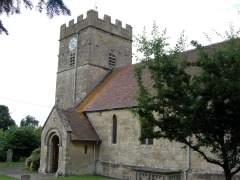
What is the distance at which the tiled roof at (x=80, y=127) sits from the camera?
81.5 feet

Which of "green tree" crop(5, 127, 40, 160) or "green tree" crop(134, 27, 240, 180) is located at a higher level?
"green tree" crop(134, 27, 240, 180)

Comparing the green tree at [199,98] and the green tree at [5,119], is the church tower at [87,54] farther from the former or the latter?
the green tree at [5,119]

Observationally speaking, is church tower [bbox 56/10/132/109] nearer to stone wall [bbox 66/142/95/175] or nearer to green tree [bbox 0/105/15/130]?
stone wall [bbox 66/142/95/175]

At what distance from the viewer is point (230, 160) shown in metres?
9.52

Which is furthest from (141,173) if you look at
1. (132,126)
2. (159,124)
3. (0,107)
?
(0,107)

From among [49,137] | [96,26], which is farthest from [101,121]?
[96,26]

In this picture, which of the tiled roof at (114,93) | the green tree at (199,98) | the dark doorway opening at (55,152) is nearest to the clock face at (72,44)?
the tiled roof at (114,93)

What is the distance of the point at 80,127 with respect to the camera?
25.8m

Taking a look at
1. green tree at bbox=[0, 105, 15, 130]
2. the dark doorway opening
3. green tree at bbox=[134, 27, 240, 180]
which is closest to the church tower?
the dark doorway opening

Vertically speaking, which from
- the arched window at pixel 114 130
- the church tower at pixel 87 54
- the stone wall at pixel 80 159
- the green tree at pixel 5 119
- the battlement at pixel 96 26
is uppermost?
the battlement at pixel 96 26

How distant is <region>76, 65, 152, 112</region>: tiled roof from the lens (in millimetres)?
24816

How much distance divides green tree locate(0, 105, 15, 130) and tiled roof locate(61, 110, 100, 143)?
142 ft

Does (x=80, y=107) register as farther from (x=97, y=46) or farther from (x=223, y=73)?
(x=223, y=73)

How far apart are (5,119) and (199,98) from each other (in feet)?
205
